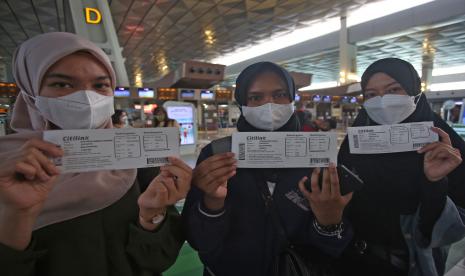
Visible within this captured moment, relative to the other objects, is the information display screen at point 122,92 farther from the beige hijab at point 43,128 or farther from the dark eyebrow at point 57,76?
the dark eyebrow at point 57,76

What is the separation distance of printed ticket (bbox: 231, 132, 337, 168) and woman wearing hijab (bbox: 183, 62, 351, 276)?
0.06 m

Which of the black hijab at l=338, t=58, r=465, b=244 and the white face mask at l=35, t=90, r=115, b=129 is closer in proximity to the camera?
the white face mask at l=35, t=90, r=115, b=129

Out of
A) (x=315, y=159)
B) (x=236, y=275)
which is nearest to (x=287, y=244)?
(x=236, y=275)

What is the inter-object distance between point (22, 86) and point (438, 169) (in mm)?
1762

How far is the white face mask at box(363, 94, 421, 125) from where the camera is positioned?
1.32 meters

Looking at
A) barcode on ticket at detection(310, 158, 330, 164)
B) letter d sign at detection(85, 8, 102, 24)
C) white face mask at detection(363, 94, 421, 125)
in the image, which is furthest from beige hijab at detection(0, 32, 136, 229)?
letter d sign at detection(85, 8, 102, 24)

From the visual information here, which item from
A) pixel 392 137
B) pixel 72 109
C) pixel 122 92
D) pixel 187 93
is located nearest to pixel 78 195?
pixel 72 109

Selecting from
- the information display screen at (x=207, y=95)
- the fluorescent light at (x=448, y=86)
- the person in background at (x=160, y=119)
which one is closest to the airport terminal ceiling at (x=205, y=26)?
the information display screen at (x=207, y=95)

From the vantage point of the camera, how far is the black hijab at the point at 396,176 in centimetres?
125

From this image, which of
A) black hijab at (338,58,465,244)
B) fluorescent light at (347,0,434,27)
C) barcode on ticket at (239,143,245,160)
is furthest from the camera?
fluorescent light at (347,0,434,27)

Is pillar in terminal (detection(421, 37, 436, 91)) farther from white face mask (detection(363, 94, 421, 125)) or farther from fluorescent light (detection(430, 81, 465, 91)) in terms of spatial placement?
white face mask (detection(363, 94, 421, 125))

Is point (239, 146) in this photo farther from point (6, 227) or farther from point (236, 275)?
point (6, 227)

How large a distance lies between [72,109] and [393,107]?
148 cm

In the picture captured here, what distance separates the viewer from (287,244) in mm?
1094
